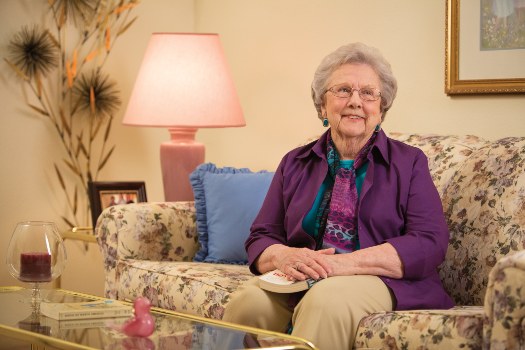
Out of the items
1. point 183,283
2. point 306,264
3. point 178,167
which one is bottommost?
point 183,283

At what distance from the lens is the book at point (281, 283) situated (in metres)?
2.40

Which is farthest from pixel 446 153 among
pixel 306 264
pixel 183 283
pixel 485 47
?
pixel 183 283

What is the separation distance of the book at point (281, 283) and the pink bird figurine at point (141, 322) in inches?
18.8

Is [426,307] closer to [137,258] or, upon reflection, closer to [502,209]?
[502,209]

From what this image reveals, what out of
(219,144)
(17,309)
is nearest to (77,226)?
(219,144)

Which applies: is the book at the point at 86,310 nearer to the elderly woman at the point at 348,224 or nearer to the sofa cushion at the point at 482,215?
the elderly woman at the point at 348,224

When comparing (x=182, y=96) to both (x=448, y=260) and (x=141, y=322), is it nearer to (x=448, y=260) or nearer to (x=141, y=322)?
(x=448, y=260)

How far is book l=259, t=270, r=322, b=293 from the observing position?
7.88 feet

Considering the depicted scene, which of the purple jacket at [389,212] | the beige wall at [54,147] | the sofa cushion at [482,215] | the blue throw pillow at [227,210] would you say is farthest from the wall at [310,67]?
the purple jacket at [389,212]

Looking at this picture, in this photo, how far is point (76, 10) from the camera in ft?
14.1

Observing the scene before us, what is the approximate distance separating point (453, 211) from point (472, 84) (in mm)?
719

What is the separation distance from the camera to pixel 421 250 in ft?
8.13

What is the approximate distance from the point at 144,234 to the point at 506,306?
1.69 m

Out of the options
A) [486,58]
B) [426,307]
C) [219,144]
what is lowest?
[426,307]
